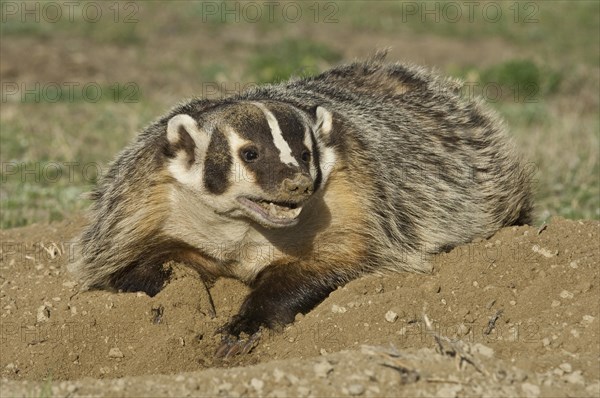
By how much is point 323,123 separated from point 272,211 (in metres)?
0.60

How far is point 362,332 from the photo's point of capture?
4465mm

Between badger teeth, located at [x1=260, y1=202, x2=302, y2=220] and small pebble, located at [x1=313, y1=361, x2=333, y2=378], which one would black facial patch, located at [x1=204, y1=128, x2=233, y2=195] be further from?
small pebble, located at [x1=313, y1=361, x2=333, y2=378]

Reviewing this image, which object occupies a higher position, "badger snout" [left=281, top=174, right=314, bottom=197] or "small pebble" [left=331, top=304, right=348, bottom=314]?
"badger snout" [left=281, top=174, right=314, bottom=197]

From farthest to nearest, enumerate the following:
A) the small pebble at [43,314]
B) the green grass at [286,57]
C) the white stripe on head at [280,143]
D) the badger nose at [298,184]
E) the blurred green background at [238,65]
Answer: the green grass at [286,57]
the blurred green background at [238,65]
the small pebble at [43,314]
the white stripe on head at [280,143]
the badger nose at [298,184]

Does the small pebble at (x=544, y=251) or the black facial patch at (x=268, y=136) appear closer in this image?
the black facial patch at (x=268, y=136)

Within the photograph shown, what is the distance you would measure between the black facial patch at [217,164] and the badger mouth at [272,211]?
119 millimetres

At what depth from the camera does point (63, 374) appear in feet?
14.6

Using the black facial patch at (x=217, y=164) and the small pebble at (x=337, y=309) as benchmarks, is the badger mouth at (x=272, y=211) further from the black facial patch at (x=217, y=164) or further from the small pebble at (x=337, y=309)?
the small pebble at (x=337, y=309)

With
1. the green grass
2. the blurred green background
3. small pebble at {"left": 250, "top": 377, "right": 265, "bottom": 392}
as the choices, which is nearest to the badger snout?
small pebble at {"left": 250, "top": 377, "right": 265, "bottom": 392}

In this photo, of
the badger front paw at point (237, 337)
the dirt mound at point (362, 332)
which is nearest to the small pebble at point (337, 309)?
the dirt mound at point (362, 332)

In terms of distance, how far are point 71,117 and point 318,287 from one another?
213 inches

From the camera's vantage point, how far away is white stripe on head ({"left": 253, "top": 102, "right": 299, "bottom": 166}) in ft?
14.1

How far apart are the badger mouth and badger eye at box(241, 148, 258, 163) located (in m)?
0.18

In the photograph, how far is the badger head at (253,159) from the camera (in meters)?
4.29
